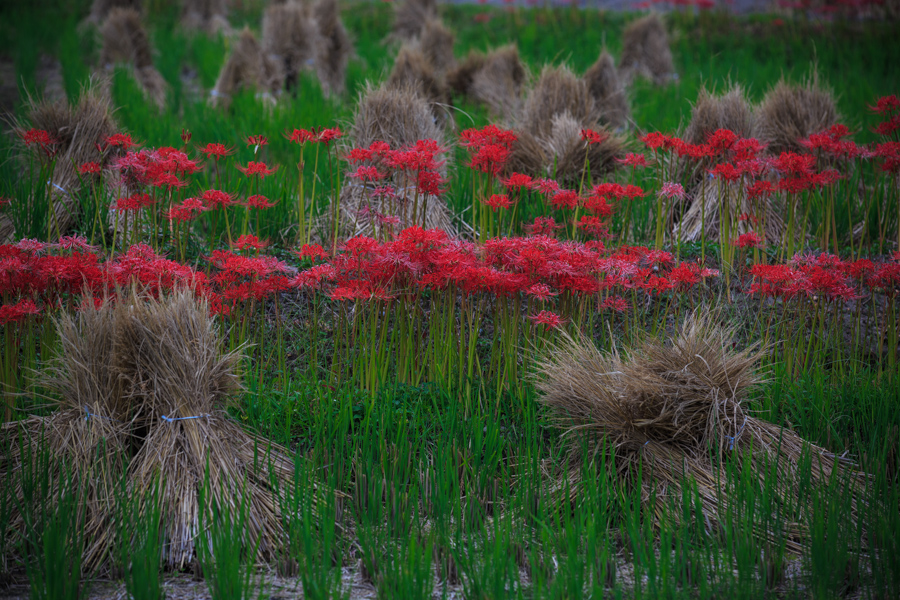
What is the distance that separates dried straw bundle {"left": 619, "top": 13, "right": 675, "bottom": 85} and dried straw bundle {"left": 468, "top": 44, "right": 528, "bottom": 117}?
2.22 m

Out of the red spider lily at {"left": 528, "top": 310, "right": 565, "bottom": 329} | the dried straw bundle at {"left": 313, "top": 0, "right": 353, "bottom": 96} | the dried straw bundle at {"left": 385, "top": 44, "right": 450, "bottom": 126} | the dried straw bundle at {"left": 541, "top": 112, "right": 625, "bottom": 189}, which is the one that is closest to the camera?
the red spider lily at {"left": 528, "top": 310, "right": 565, "bottom": 329}

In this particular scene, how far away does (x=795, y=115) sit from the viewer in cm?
534

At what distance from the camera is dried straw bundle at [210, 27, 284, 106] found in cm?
775

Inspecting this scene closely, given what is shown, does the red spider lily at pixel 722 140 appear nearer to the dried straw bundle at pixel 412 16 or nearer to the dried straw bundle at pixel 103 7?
the dried straw bundle at pixel 412 16

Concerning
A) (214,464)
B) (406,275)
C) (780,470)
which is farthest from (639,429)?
(214,464)

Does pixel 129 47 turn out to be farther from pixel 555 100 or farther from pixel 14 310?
pixel 14 310

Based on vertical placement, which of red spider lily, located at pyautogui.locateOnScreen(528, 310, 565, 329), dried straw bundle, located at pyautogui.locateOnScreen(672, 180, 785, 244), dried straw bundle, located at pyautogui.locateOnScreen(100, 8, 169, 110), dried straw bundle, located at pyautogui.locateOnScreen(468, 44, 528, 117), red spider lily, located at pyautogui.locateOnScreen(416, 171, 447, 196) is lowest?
red spider lily, located at pyautogui.locateOnScreen(528, 310, 565, 329)

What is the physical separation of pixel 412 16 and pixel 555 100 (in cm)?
607

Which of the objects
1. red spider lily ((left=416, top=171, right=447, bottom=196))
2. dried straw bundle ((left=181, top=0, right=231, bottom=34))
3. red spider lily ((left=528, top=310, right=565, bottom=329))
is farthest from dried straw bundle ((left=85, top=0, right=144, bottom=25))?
red spider lily ((left=528, top=310, right=565, bottom=329))

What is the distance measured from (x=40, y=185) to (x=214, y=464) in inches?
94.0

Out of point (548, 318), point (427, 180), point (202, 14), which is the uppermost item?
point (202, 14)

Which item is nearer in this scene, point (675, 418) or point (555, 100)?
point (675, 418)

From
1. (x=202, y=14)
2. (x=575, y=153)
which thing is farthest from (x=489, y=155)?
(x=202, y=14)

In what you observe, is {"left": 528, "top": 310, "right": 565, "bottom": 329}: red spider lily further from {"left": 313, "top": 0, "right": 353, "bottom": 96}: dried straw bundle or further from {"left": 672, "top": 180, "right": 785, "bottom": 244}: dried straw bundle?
{"left": 313, "top": 0, "right": 353, "bottom": 96}: dried straw bundle
